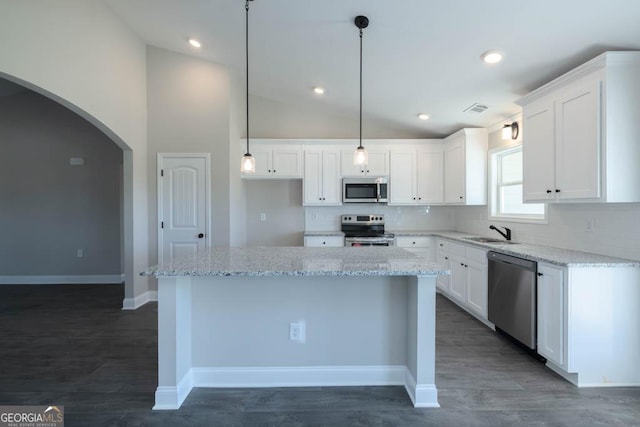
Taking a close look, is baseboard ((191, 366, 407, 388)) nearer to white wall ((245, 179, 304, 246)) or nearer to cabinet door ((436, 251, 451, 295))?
cabinet door ((436, 251, 451, 295))

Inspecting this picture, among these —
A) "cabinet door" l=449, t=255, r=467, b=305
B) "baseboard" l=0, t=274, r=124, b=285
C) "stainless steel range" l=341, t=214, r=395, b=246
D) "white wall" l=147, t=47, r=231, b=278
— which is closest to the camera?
"cabinet door" l=449, t=255, r=467, b=305

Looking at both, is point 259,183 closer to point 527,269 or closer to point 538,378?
point 527,269

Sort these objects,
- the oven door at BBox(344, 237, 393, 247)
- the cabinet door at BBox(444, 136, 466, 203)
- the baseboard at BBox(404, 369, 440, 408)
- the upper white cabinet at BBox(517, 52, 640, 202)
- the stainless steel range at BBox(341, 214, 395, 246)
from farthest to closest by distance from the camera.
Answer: the stainless steel range at BBox(341, 214, 395, 246), the oven door at BBox(344, 237, 393, 247), the cabinet door at BBox(444, 136, 466, 203), the upper white cabinet at BBox(517, 52, 640, 202), the baseboard at BBox(404, 369, 440, 408)

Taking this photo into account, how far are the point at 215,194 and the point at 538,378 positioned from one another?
156 inches

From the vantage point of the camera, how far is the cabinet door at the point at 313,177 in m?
4.86

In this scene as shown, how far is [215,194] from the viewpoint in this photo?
4277 millimetres

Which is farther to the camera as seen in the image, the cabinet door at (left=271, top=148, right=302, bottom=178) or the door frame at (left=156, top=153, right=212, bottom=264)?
the cabinet door at (left=271, top=148, right=302, bottom=178)

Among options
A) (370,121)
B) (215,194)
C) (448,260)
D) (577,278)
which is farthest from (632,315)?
(215,194)

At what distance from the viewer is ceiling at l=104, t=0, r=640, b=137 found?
7.29 ft

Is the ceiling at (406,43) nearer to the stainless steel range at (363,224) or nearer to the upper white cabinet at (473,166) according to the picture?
the upper white cabinet at (473,166)

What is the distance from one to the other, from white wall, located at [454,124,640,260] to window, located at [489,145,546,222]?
168 mm

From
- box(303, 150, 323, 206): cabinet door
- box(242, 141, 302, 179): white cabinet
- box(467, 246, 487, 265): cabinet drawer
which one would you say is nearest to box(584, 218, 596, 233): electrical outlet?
box(467, 246, 487, 265): cabinet drawer

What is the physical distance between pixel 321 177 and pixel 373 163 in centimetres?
85

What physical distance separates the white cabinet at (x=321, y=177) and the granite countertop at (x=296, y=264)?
229 cm
